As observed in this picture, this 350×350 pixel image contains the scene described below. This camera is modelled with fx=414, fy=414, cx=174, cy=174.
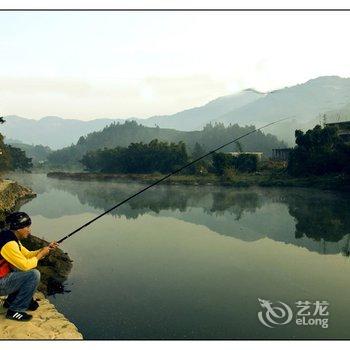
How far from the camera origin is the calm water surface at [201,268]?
939cm

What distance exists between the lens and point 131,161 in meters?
61.6

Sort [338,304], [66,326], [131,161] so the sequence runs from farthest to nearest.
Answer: [131,161] < [338,304] < [66,326]

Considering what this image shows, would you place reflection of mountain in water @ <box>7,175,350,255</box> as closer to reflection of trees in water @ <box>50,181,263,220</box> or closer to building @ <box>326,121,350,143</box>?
reflection of trees in water @ <box>50,181,263,220</box>

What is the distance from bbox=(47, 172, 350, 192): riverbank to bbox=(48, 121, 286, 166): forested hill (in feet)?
170

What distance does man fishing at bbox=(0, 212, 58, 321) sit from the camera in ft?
20.3

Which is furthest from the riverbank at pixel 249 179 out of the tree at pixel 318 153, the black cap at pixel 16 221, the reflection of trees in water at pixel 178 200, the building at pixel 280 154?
the black cap at pixel 16 221

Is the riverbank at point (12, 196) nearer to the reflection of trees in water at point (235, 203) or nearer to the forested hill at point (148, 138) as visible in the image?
the reflection of trees in water at point (235, 203)

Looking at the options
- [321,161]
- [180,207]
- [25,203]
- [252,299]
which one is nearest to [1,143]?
[25,203]

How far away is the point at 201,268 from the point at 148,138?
125 m

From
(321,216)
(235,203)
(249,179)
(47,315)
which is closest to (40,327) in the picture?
(47,315)

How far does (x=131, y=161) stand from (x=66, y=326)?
2151 inches

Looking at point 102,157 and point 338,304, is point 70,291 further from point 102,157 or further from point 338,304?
point 102,157

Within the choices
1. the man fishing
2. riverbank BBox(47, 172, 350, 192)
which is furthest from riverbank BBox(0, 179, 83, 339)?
riverbank BBox(47, 172, 350, 192)

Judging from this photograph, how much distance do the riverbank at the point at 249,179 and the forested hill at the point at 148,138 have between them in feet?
170
